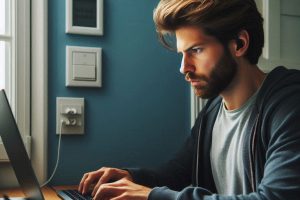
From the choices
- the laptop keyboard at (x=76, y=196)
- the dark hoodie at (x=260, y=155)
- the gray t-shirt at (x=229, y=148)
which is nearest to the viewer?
the dark hoodie at (x=260, y=155)

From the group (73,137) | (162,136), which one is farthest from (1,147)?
(162,136)

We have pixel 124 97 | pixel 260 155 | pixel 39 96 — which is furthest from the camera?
pixel 124 97

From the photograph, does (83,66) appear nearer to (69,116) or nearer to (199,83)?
(69,116)

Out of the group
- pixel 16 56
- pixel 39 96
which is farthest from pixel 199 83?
pixel 16 56

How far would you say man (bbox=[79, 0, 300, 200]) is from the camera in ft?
3.31

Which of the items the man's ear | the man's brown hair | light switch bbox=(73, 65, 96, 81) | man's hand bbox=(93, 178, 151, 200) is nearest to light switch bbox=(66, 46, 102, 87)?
light switch bbox=(73, 65, 96, 81)

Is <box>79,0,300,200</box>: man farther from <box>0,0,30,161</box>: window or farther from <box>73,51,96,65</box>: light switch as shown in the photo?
<box>0,0,30,161</box>: window

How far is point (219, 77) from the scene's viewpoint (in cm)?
125

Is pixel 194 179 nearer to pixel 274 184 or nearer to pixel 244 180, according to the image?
pixel 244 180

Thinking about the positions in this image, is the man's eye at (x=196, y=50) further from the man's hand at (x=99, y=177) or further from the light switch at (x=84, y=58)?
the light switch at (x=84, y=58)

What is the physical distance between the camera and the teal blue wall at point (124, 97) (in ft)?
5.75

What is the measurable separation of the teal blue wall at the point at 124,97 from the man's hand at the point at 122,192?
30.1 inches

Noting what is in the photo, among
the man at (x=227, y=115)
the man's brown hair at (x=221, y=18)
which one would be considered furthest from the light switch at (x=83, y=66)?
the man's brown hair at (x=221, y=18)

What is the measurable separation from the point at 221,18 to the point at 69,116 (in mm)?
796
